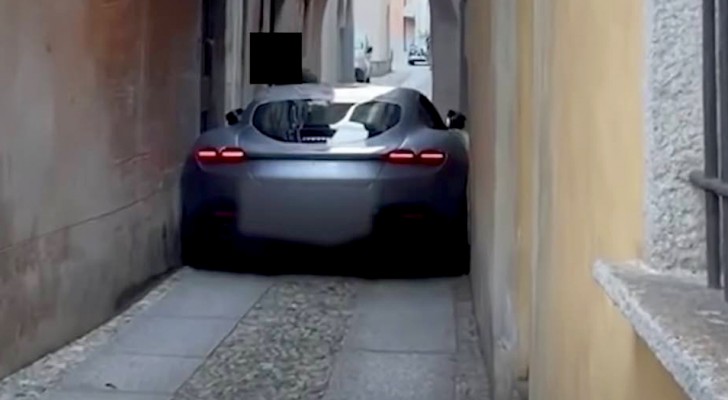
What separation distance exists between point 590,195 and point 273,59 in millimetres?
10428

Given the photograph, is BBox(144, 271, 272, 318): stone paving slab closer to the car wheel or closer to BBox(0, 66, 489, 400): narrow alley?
BBox(0, 66, 489, 400): narrow alley

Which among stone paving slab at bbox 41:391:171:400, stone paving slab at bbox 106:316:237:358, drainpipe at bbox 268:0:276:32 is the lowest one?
stone paving slab at bbox 41:391:171:400

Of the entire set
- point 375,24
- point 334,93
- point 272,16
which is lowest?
point 334,93

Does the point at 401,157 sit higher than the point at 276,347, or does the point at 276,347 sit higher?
the point at 401,157

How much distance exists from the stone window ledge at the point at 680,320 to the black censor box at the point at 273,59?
10100 mm

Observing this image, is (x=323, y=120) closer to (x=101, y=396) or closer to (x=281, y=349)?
(x=281, y=349)

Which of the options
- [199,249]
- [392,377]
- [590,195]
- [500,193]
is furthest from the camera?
[199,249]

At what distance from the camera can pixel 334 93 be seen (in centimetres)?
882

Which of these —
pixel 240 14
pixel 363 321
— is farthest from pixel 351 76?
pixel 363 321

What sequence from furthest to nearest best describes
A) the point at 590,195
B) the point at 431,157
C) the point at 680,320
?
the point at 431,157
the point at 590,195
the point at 680,320

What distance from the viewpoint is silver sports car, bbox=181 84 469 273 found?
7770 millimetres

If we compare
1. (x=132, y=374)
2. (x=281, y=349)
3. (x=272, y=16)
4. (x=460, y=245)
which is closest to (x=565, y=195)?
(x=132, y=374)

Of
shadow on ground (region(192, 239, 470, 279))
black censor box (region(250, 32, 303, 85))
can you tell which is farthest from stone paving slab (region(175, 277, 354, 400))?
black censor box (region(250, 32, 303, 85))

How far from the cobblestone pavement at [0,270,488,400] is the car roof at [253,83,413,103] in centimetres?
157
